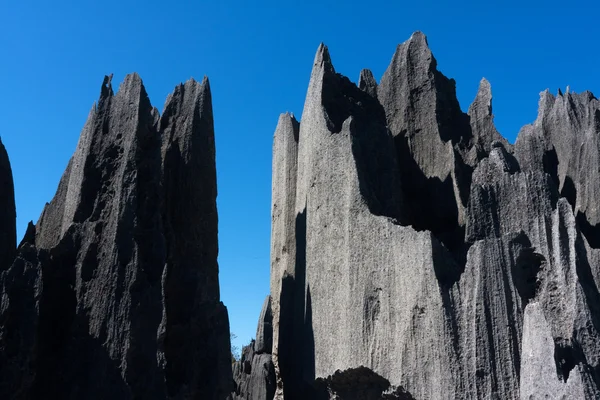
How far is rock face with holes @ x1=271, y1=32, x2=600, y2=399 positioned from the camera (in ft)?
42.2

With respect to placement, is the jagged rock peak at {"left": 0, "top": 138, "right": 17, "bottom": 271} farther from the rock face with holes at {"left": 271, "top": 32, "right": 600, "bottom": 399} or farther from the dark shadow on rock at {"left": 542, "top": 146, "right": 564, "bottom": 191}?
the dark shadow on rock at {"left": 542, "top": 146, "right": 564, "bottom": 191}

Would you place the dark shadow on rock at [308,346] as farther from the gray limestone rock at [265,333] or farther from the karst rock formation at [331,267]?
the gray limestone rock at [265,333]

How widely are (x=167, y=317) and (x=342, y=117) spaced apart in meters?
7.09

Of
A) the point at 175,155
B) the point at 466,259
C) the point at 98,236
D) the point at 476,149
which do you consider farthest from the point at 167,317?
the point at 476,149

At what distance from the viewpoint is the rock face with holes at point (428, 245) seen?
12.9 m

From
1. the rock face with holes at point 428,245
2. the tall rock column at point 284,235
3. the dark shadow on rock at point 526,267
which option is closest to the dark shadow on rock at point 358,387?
the rock face with holes at point 428,245

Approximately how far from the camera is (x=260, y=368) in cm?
1936

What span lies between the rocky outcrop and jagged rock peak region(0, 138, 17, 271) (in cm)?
734

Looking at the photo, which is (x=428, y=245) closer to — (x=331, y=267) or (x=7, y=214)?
(x=331, y=267)

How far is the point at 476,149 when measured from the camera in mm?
18922

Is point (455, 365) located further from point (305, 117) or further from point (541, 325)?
point (305, 117)

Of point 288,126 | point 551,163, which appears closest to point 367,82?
point 288,126

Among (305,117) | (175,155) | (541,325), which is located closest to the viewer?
(541,325)

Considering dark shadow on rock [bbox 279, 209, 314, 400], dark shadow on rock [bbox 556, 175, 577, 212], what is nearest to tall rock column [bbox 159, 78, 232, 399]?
dark shadow on rock [bbox 279, 209, 314, 400]
